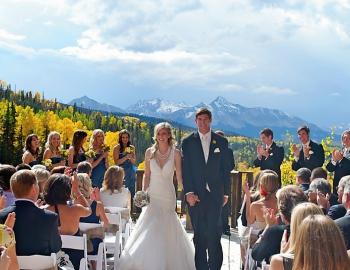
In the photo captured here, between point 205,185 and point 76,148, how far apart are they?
2.83 m

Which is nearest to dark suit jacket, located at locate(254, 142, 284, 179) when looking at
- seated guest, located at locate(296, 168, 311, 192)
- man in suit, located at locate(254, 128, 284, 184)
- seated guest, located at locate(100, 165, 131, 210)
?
man in suit, located at locate(254, 128, 284, 184)

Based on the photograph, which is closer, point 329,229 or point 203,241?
point 329,229

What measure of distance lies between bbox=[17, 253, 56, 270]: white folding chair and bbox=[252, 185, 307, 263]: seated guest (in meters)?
1.57

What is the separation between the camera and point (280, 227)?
3838 mm

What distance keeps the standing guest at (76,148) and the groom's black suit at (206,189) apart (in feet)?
7.93

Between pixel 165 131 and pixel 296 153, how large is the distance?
9.15 feet

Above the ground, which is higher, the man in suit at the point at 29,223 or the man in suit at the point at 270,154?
the man in suit at the point at 270,154

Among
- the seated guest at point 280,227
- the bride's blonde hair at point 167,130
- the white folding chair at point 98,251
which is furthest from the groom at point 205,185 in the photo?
the seated guest at point 280,227

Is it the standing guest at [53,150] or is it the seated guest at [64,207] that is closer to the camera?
the seated guest at [64,207]

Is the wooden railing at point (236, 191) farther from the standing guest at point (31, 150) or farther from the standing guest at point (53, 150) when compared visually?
the standing guest at point (31, 150)

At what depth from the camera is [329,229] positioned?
250cm

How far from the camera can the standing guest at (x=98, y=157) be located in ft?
27.4

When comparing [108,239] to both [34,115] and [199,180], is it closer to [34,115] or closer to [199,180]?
[199,180]

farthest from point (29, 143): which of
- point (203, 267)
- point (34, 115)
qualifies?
point (34, 115)
